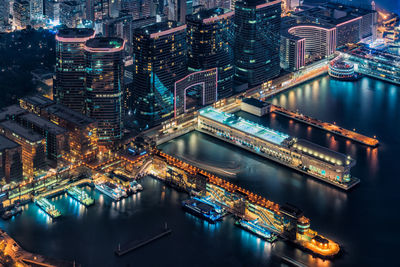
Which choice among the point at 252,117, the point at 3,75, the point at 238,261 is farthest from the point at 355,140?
the point at 3,75

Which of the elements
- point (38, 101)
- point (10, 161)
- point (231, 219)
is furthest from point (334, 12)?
point (10, 161)

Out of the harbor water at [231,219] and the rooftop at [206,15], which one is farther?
the rooftop at [206,15]

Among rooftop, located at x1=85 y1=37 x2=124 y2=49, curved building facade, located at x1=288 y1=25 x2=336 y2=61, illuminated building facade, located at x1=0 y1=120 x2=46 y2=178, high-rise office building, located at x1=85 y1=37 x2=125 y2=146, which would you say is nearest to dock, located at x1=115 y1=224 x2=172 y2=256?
illuminated building facade, located at x1=0 y1=120 x2=46 y2=178

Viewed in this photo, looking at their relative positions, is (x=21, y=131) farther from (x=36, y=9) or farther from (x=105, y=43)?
(x=36, y=9)

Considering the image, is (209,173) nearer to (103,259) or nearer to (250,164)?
(250,164)

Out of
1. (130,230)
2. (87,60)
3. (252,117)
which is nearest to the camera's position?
(130,230)

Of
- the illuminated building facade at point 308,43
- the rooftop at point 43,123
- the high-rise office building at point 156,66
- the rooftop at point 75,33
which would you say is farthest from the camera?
the illuminated building facade at point 308,43

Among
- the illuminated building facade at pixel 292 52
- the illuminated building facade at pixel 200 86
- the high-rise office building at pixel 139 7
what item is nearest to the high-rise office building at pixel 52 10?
the high-rise office building at pixel 139 7

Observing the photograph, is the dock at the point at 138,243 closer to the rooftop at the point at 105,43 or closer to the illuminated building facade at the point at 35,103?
the rooftop at the point at 105,43
